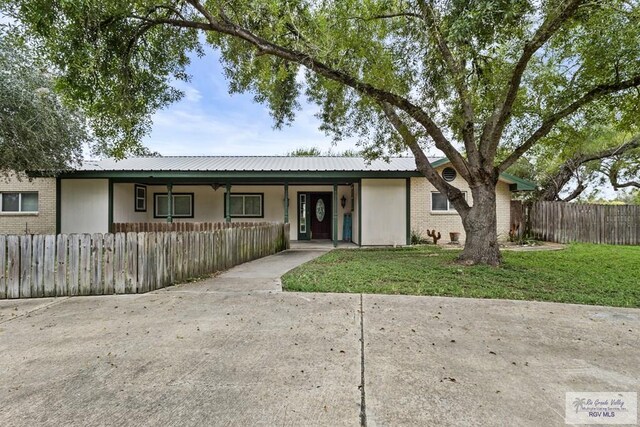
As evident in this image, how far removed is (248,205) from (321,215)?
3.42m

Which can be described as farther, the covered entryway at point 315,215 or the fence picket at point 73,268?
the covered entryway at point 315,215

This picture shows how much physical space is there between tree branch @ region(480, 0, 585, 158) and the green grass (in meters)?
3.01

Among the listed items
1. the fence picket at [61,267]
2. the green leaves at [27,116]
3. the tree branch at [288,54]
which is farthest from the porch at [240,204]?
the fence picket at [61,267]

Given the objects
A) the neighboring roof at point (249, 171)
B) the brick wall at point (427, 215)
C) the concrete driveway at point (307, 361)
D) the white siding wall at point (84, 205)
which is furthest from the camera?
the brick wall at point (427, 215)

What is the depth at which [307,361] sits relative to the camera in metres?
3.08

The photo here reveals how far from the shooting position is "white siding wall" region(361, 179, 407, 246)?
43.9 ft

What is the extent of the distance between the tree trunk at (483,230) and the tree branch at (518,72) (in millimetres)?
942

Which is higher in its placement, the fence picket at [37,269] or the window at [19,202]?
the window at [19,202]

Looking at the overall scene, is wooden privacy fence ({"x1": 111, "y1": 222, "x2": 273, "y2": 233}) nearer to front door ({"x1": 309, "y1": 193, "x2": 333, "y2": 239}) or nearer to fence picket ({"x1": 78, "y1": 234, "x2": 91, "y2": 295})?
front door ({"x1": 309, "y1": 193, "x2": 333, "y2": 239})

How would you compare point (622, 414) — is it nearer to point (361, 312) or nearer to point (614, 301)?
point (361, 312)

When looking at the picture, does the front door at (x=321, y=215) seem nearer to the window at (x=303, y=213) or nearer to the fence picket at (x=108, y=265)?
the window at (x=303, y=213)

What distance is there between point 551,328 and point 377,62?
254 inches

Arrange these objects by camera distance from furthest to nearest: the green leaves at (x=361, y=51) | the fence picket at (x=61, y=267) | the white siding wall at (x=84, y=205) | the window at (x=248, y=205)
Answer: the window at (x=248, y=205), the white siding wall at (x=84, y=205), the green leaves at (x=361, y=51), the fence picket at (x=61, y=267)

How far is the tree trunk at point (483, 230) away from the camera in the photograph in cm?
828
